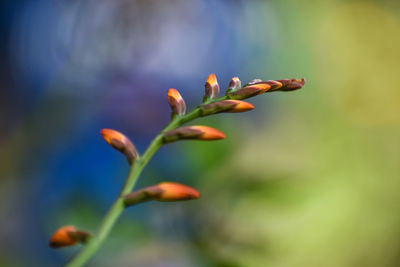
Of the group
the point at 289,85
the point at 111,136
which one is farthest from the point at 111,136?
the point at 289,85

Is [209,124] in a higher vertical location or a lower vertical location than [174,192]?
higher

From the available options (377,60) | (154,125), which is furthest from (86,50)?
(377,60)

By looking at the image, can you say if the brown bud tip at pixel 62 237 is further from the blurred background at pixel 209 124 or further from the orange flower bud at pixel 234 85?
the blurred background at pixel 209 124

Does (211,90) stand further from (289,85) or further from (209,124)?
(209,124)

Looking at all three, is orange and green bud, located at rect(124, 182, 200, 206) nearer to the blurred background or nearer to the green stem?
the green stem

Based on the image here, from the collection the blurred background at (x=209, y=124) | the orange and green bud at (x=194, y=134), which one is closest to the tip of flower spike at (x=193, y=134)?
the orange and green bud at (x=194, y=134)

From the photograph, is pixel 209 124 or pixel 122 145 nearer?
pixel 122 145
